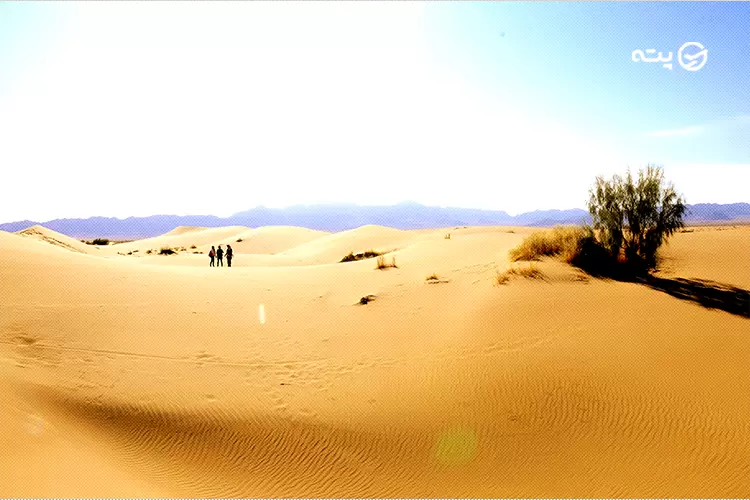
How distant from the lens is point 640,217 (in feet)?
42.2

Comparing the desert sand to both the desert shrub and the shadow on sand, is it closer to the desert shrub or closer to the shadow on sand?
the shadow on sand

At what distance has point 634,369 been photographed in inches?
281

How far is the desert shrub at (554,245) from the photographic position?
43.7 ft

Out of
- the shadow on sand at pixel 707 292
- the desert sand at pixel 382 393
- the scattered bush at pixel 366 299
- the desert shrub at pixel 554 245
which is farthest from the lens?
the desert shrub at pixel 554 245

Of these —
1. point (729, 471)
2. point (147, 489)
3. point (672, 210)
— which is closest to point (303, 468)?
point (147, 489)

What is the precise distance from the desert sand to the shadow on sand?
10.8 inches

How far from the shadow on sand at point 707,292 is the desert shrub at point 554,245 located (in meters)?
2.21

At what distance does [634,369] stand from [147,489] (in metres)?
7.66

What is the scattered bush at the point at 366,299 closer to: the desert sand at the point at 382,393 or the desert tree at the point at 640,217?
the desert sand at the point at 382,393

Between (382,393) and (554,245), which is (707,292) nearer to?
(554,245)

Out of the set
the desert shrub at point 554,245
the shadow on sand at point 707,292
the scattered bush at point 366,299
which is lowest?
the scattered bush at point 366,299

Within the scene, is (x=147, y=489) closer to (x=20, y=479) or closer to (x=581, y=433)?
(x=20, y=479)

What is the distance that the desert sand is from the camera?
522 centimetres

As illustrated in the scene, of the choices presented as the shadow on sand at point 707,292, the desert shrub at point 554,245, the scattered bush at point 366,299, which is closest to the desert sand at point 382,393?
the shadow on sand at point 707,292
